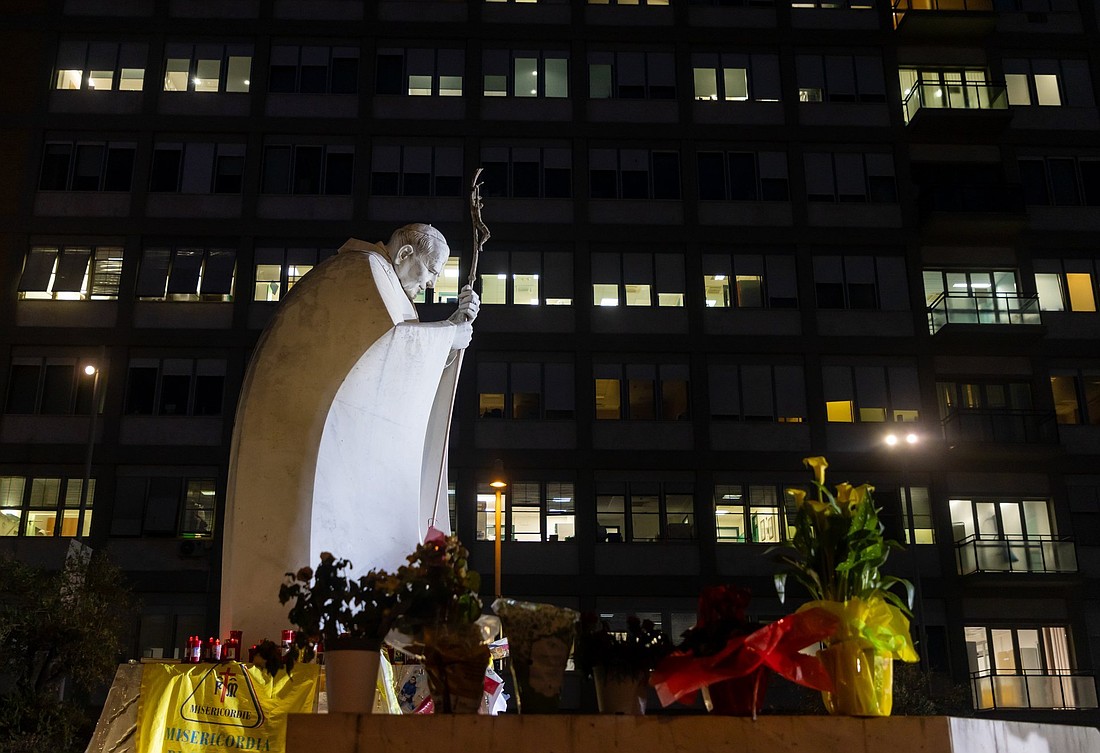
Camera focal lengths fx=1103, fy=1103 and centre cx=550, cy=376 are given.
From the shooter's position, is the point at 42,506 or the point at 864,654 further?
the point at 42,506

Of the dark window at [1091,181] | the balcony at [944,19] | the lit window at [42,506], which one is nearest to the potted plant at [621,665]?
the lit window at [42,506]

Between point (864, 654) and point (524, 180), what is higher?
point (524, 180)

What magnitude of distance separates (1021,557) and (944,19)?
740 inches

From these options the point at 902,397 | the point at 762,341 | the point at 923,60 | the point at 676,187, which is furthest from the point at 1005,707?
the point at 923,60

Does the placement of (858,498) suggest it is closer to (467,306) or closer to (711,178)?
(467,306)

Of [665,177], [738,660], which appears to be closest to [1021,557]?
[665,177]

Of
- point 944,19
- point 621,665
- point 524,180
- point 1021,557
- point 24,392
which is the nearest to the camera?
point 621,665

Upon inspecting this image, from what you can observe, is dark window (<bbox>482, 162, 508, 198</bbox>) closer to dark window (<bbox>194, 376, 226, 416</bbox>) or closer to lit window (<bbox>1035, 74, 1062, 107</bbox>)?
dark window (<bbox>194, 376, 226, 416</bbox>)

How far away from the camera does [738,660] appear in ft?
13.5

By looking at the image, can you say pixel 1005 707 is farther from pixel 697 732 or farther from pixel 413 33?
pixel 697 732

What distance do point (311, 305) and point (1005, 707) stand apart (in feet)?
96.9

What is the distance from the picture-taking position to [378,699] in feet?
24.9

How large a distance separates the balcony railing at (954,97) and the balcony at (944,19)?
1.86m

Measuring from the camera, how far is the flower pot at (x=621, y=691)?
15.0 ft
